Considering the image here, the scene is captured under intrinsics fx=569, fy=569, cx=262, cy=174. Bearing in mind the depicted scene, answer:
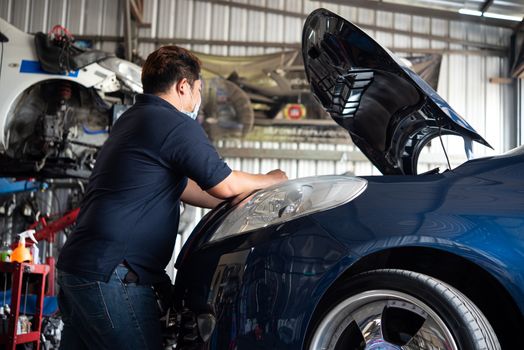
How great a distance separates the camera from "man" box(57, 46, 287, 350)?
153 cm

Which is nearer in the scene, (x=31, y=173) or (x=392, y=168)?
(x=392, y=168)

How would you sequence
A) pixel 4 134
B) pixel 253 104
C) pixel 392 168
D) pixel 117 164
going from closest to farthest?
pixel 117 164
pixel 392 168
pixel 4 134
pixel 253 104

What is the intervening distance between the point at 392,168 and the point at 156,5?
729 cm

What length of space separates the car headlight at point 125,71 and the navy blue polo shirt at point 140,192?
4130mm

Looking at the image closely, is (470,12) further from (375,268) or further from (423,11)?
(375,268)

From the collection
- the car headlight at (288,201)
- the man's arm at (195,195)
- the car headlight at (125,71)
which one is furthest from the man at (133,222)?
the car headlight at (125,71)

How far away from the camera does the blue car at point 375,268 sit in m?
1.20

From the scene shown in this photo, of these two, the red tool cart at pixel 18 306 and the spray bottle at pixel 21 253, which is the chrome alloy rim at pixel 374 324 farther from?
the spray bottle at pixel 21 253

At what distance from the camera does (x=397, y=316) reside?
4.19 feet

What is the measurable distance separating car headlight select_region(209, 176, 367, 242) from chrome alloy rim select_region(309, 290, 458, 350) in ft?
0.76

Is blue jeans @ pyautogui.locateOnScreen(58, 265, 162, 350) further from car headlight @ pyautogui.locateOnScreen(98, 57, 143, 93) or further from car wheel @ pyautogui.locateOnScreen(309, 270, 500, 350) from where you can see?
car headlight @ pyautogui.locateOnScreen(98, 57, 143, 93)

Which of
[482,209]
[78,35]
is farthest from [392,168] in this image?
[78,35]

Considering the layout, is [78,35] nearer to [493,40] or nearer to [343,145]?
[343,145]

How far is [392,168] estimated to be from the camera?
2.26 metres
